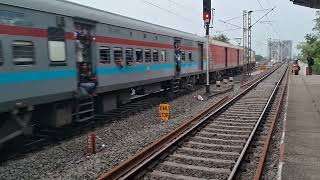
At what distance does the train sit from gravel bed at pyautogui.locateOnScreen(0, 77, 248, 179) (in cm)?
82

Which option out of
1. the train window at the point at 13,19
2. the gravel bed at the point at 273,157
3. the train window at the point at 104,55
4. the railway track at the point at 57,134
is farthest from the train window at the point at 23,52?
the gravel bed at the point at 273,157

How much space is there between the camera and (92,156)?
9477 mm

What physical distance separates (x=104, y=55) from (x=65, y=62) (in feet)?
8.52

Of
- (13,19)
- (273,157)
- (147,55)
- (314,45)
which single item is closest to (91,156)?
(13,19)

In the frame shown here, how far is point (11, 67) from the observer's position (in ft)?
30.2

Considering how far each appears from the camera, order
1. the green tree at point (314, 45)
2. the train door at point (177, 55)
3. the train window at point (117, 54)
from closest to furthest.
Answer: the train window at point (117, 54) → the train door at point (177, 55) → the green tree at point (314, 45)

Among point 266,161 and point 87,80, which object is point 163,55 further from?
point 266,161

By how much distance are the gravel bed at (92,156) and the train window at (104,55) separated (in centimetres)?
210

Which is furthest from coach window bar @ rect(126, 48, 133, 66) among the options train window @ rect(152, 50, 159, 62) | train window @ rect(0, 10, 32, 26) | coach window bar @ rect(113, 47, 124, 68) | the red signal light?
the red signal light

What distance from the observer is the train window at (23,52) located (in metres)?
9.40

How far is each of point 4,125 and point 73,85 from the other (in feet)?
9.34

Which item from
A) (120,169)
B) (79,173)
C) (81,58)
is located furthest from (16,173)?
(81,58)

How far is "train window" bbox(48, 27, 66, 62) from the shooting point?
10703 millimetres

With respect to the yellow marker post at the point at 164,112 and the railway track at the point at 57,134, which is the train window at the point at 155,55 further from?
the yellow marker post at the point at 164,112
